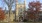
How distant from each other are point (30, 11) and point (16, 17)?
276 millimetres

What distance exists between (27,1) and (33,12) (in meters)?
0.23

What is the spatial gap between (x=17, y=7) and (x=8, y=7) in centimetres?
17

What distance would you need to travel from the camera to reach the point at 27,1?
6.44ft

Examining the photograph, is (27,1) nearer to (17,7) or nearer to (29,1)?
(29,1)

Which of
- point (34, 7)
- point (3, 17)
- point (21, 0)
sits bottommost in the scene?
point (3, 17)

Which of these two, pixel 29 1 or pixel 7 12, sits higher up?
pixel 29 1

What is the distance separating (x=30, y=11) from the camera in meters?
1.96

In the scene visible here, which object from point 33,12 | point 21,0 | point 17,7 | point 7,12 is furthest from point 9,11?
point 33,12

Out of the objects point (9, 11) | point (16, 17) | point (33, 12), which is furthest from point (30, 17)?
point (9, 11)

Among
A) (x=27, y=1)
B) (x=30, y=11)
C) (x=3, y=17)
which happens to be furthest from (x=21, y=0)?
(x=3, y=17)

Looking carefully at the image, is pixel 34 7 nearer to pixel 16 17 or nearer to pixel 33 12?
A: pixel 33 12

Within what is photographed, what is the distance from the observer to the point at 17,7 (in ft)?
6.46

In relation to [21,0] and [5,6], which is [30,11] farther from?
[5,6]

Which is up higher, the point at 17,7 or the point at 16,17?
the point at 17,7
